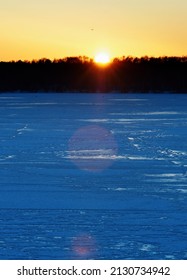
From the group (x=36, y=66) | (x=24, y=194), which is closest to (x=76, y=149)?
(x=24, y=194)

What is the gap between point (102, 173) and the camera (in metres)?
9.89

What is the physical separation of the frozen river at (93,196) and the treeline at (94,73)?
58928mm

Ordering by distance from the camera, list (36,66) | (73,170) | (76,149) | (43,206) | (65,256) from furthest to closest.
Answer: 1. (36,66)
2. (76,149)
3. (73,170)
4. (43,206)
5. (65,256)

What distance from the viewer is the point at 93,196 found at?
8094 millimetres

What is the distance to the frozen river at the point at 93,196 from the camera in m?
5.89

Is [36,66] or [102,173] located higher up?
[36,66]

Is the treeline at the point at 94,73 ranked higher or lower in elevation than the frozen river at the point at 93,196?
higher

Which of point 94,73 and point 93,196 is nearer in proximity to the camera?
point 93,196

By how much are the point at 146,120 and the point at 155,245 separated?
15290mm

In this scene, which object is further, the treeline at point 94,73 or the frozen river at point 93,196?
the treeline at point 94,73

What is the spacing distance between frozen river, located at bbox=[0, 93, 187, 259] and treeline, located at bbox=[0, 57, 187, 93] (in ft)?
193

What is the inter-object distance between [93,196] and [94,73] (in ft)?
238

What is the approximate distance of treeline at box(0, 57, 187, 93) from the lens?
75250 millimetres

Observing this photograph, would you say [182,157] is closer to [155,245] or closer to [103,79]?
[155,245]
